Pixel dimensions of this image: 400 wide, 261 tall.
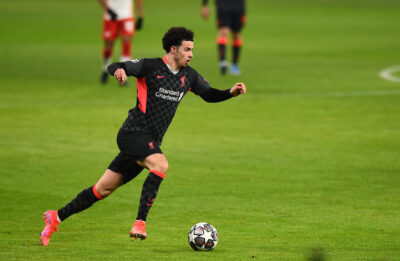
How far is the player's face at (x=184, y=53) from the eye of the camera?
8.43 m

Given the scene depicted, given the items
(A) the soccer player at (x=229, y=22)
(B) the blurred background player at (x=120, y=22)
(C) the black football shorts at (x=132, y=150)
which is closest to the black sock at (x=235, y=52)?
(A) the soccer player at (x=229, y=22)

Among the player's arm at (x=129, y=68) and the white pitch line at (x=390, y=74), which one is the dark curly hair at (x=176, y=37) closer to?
the player's arm at (x=129, y=68)

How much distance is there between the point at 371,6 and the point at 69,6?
18.5 meters

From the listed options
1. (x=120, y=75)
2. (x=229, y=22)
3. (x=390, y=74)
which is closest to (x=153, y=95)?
(x=120, y=75)

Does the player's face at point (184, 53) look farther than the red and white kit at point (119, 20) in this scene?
No

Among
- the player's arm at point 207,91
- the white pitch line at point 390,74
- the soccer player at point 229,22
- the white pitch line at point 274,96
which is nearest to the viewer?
the player's arm at point 207,91

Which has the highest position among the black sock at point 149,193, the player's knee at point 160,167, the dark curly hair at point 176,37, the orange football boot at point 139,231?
the dark curly hair at point 176,37

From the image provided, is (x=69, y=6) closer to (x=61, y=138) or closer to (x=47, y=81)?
(x=47, y=81)

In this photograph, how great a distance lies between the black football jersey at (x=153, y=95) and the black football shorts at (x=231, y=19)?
13.6 meters

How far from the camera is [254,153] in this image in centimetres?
1346

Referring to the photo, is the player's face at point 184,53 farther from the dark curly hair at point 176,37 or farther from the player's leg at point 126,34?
the player's leg at point 126,34

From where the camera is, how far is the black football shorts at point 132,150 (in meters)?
8.26

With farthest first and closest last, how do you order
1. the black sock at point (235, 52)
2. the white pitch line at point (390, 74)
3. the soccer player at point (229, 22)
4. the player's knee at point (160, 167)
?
the black sock at point (235, 52)
the soccer player at point (229, 22)
the white pitch line at point (390, 74)
the player's knee at point (160, 167)

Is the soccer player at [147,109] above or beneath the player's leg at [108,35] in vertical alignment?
beneath
